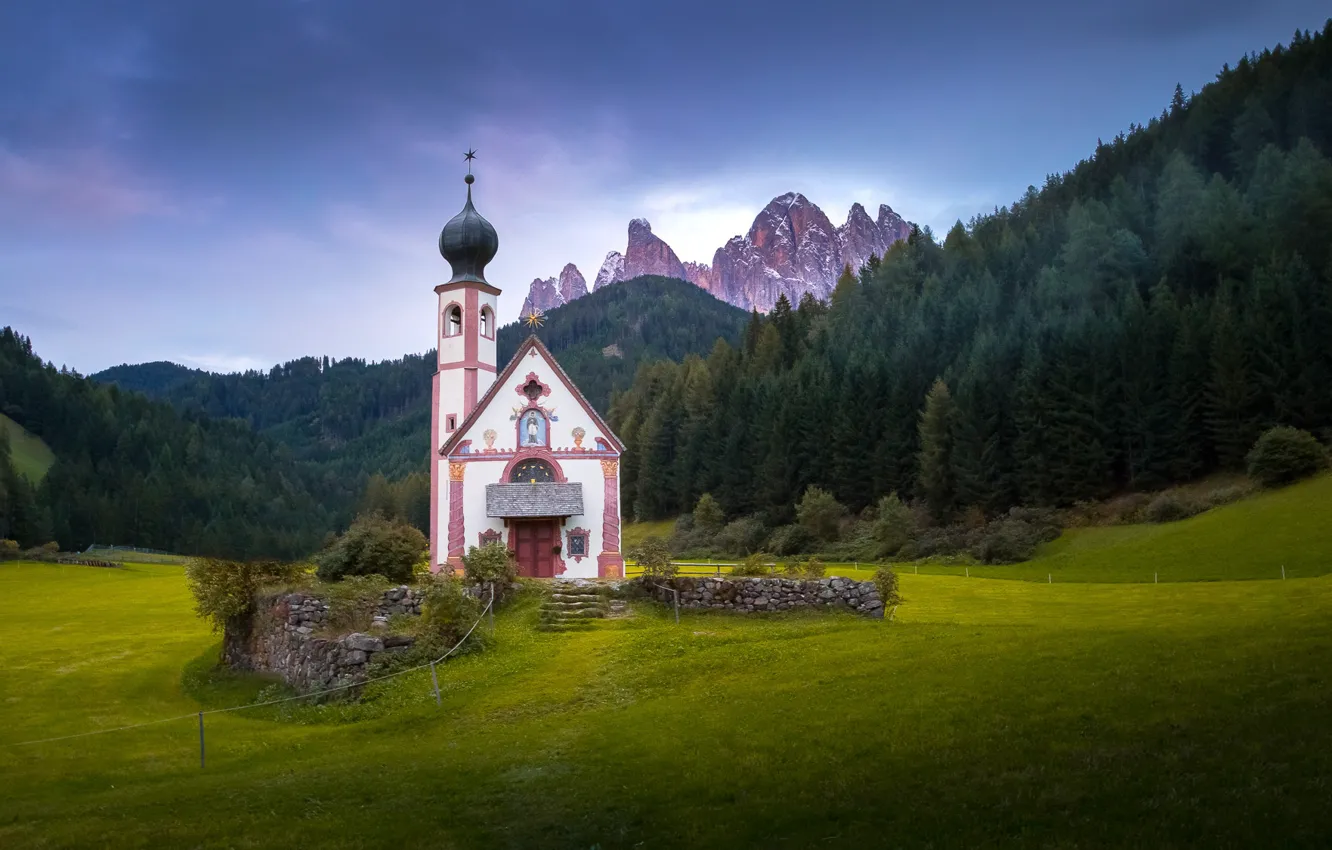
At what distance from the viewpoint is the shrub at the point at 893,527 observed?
62094mm

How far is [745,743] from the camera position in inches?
596

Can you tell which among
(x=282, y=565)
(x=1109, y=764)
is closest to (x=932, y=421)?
(x=282, y=565)

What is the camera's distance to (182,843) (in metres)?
12.3

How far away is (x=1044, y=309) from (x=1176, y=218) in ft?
42.0

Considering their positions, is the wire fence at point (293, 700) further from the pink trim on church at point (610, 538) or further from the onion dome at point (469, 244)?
the onion dome at point (469, 244)

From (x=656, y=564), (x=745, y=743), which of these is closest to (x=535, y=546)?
(x=656, y=564)

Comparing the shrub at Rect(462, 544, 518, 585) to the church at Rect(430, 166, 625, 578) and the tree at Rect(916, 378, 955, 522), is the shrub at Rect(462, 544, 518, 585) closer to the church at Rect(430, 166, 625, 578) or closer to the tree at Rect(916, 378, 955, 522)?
the church at Rect(430, 166, 625, 578)

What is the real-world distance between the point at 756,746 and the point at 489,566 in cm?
1730

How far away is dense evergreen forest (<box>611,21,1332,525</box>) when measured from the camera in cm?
5975

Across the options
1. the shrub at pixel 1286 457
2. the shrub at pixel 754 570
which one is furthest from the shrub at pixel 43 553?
the shrub at pixel 1286 457

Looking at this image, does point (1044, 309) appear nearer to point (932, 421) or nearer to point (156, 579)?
point (932, 421)

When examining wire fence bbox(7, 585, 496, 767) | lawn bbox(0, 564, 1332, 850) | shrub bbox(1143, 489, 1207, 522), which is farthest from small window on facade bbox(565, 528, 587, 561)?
shrub bbox(1143, 489, 1207, 522)

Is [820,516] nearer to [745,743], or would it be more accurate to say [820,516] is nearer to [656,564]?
[656,564]

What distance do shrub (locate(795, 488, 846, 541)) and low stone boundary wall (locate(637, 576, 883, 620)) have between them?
3877cm
